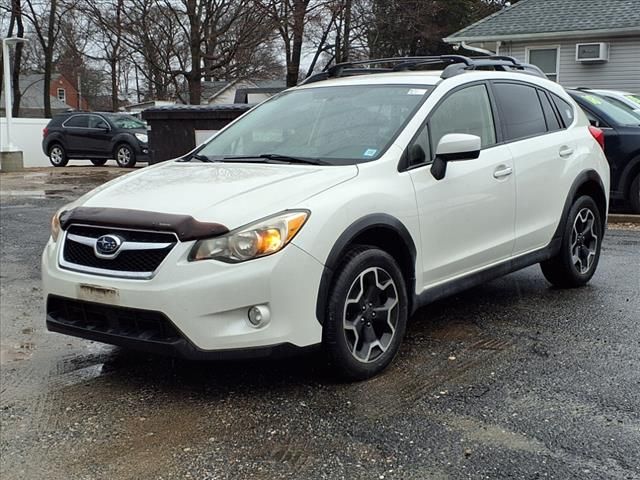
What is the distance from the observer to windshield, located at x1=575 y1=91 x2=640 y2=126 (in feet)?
31.8

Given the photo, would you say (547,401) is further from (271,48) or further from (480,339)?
(271,48)

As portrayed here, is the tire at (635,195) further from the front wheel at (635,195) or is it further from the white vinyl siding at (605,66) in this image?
the white vinyl siding at (605,66)

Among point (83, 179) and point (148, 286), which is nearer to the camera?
point (148, 286)

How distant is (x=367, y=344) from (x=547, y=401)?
97 cm

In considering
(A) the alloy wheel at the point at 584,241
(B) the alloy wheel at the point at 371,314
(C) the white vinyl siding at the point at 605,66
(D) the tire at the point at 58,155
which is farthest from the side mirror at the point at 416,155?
(D) the tire at the point at 58,155

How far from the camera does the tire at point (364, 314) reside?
3779mm

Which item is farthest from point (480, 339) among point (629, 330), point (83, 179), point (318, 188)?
point (83, 179)

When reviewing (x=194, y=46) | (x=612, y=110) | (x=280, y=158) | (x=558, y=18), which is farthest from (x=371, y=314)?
(x=194, y=46)

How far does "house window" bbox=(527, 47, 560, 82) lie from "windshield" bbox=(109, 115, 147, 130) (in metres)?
11.3

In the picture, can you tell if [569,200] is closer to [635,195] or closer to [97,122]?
[635,195]

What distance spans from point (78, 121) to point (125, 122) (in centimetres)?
161

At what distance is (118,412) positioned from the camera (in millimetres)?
3736

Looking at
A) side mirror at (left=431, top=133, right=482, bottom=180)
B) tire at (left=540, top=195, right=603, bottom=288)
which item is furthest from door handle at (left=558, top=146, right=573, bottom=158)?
side mirror at (left=431, top=133, right=482, bottom=180)

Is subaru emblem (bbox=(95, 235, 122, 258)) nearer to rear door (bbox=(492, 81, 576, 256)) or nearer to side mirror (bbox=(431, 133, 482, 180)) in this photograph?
side mirror (bbox=(431, 133, 482, 180))
